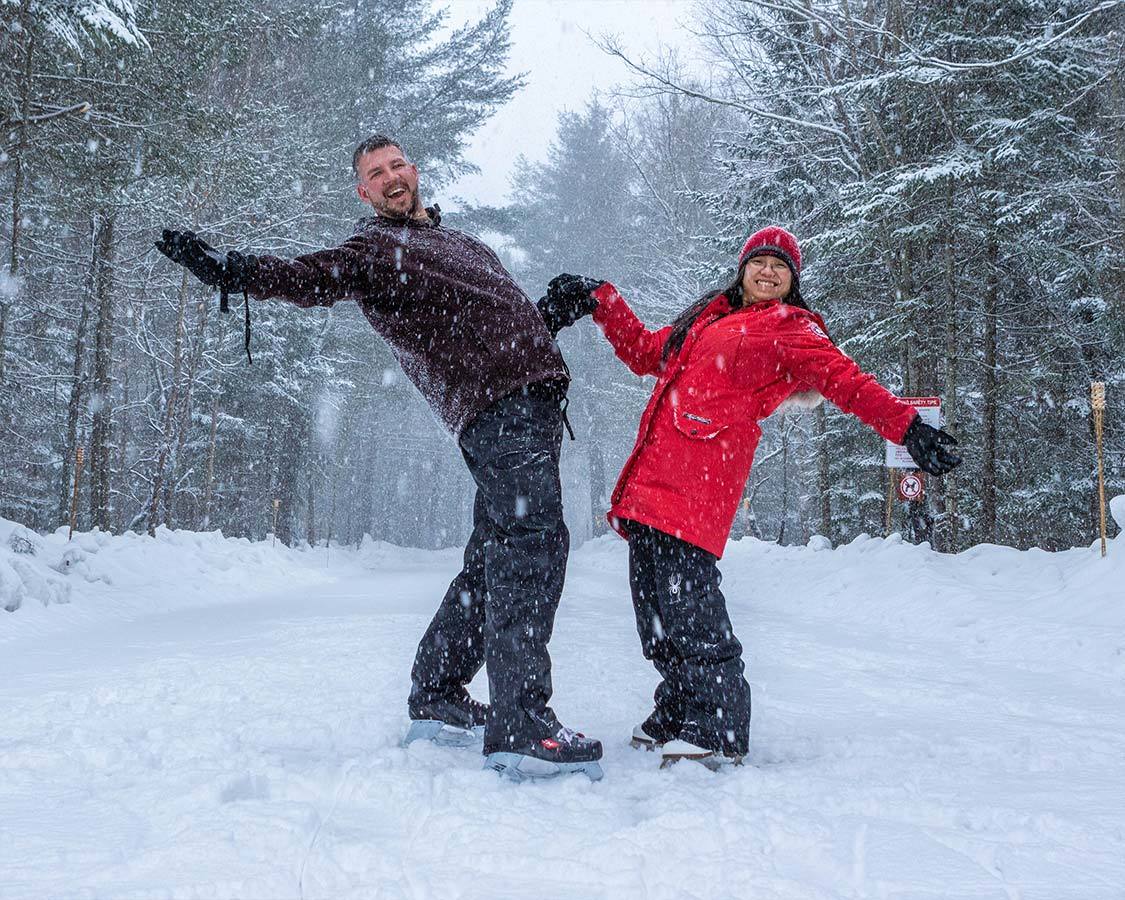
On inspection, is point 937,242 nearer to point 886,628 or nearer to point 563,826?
point 886,628

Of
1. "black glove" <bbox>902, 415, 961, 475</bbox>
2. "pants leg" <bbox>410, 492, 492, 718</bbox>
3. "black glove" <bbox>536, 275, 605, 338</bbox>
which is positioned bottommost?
"pants leg" <bbox>410, 492, 492, 718</bbox>

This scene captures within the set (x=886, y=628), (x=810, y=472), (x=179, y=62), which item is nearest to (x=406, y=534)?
(x=810, y=472)

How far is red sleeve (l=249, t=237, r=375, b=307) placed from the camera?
234 centimetres

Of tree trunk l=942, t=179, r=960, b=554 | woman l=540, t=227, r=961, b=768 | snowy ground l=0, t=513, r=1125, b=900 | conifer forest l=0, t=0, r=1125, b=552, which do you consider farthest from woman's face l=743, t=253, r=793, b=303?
tree trunk l=942, t=179, r=960, b=554

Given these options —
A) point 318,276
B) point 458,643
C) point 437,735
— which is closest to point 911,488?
point 458,643

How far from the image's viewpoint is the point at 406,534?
2174 inches

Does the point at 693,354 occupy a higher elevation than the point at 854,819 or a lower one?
higher

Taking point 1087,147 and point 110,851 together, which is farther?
point 1087,147

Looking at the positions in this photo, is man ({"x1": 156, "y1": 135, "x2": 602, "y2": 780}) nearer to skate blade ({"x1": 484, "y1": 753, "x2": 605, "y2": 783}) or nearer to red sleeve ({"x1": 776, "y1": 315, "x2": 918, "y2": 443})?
skate blade ({"x1": 484, "y1": 753, "x2": 605, "y2": 783})

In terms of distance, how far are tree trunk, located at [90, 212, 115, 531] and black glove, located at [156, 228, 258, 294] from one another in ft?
41.0

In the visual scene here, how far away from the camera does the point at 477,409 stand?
251 cm

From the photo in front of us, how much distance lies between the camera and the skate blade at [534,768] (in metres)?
2.16

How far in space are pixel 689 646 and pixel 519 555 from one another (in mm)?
631

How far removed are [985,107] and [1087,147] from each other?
1702 millimetres
